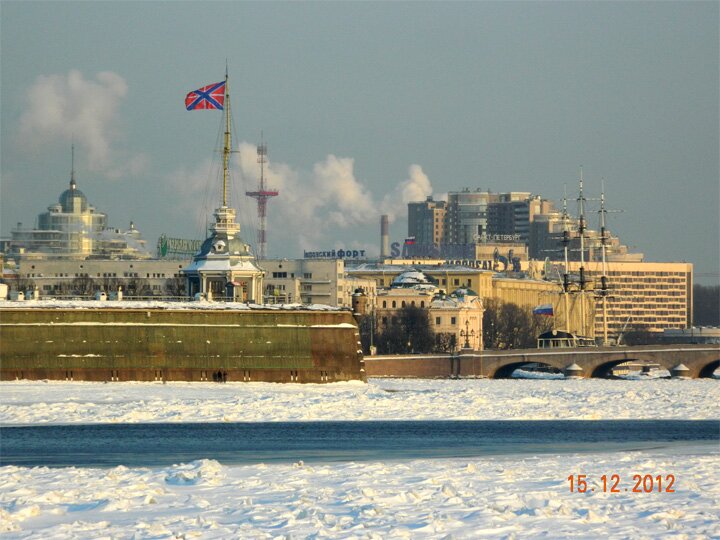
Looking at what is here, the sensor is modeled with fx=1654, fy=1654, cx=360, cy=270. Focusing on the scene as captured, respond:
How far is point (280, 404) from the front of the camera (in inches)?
3177

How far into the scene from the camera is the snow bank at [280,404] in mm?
72938

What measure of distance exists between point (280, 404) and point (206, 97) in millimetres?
34257

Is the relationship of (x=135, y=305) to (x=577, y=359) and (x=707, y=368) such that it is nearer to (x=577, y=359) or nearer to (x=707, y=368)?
(x=577, y=359)

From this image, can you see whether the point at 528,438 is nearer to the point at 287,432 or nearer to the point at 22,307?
the point at 287,432

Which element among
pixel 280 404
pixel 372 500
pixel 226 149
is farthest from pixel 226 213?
pixel 372 500

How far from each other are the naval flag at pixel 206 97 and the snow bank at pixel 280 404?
20.9 meters

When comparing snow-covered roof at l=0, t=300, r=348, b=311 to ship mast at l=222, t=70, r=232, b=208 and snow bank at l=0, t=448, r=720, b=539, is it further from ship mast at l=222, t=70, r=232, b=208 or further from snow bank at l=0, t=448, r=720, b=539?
snow bank at l=0, t=448, r=720, b=539

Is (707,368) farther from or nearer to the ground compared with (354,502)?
farther from the ground

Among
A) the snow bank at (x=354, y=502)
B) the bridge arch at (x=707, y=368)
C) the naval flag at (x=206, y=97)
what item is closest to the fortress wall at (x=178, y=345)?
the naval flag at (x=206, y=97)

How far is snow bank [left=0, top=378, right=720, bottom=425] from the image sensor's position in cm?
7294

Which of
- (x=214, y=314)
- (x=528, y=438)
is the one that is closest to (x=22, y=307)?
(x=214, y=314)

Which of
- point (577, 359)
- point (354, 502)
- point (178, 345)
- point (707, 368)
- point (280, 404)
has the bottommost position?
point (354, 502)

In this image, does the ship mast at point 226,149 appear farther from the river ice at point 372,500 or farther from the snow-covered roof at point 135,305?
the river ice at point 372,500

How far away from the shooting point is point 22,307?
9788 cm
